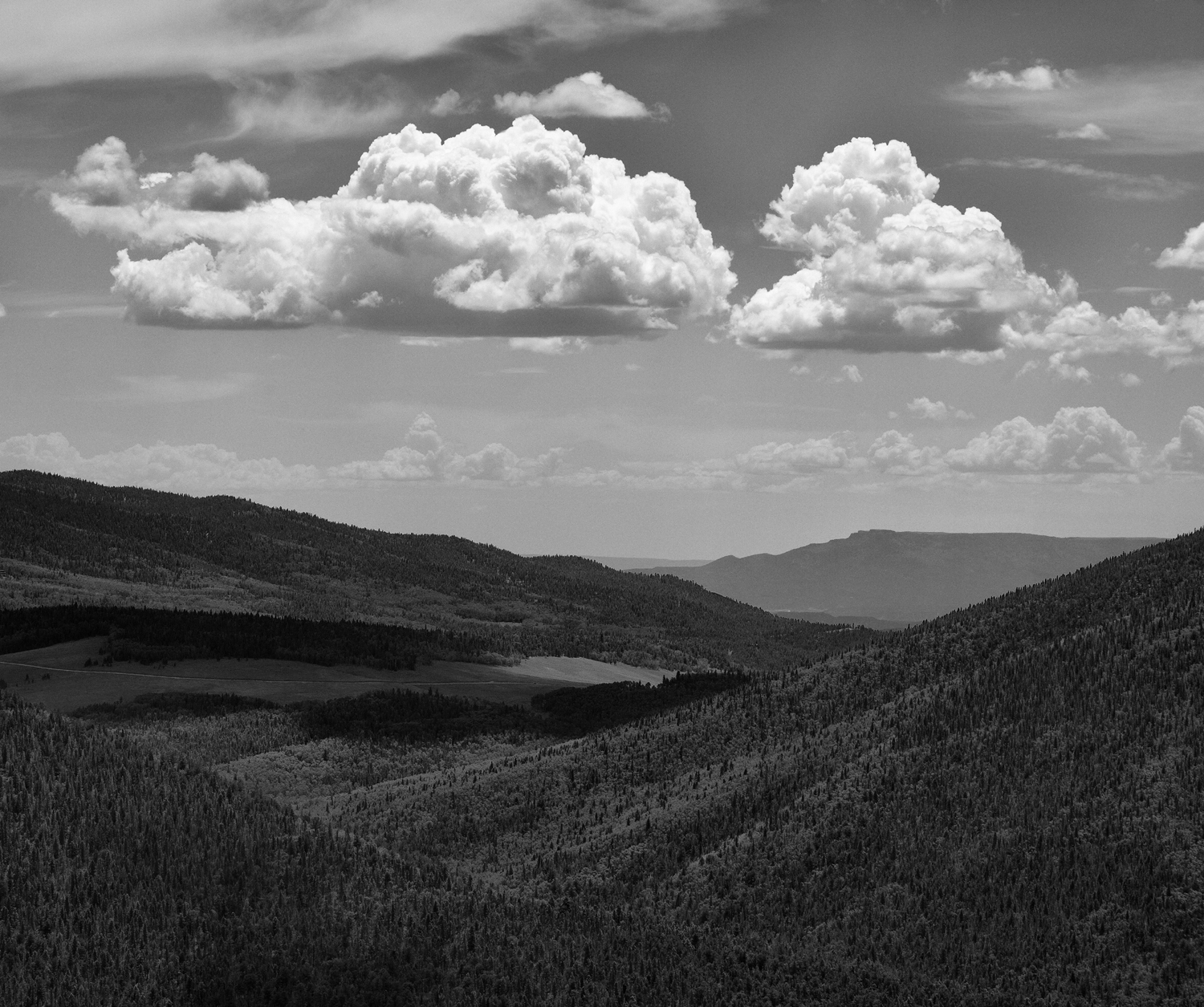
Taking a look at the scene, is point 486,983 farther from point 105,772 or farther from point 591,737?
point 591,737

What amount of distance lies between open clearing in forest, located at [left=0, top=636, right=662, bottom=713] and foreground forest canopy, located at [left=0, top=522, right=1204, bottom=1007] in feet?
154

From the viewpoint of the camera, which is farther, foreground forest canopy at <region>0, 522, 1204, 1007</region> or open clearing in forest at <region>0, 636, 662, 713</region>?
open clearing in forest at <region>0, 636, 662, 713</region>

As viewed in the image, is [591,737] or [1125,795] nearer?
[1125,795]

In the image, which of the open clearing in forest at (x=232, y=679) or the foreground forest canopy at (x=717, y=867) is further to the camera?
the open clearing in forest at (x=232, y=679)

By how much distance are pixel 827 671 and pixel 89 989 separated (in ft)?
116

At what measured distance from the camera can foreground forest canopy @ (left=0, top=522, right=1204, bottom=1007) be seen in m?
32.9

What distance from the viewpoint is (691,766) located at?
52906 mm

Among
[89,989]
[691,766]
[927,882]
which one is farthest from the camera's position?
[691,766]

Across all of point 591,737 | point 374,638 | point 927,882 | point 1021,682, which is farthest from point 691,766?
point 374,638

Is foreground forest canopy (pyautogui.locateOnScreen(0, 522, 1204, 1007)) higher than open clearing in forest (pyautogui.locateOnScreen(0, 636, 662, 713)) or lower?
higher

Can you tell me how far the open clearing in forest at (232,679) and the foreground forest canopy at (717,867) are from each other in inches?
1853

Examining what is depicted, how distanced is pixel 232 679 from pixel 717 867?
69988mm

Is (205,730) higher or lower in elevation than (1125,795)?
lower

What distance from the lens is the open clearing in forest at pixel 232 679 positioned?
9569 cm
